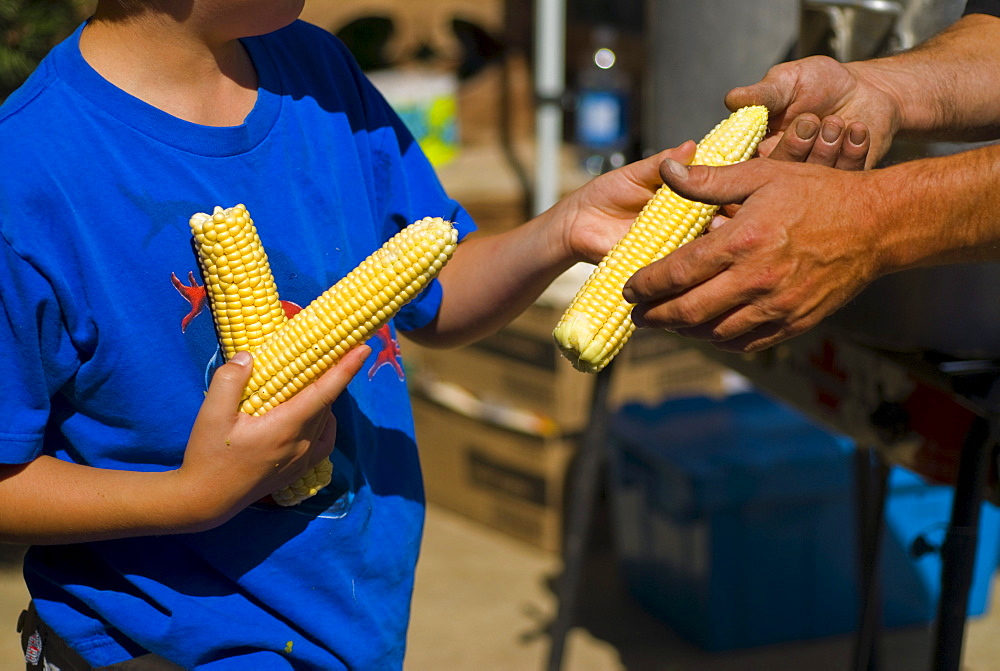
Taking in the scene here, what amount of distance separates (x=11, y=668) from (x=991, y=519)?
3.21m

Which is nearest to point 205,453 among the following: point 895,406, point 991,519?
point 895,406

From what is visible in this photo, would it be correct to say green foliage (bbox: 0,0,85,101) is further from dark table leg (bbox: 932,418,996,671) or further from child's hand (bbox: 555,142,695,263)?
dark table leg (bbox: 932,418,996,671)

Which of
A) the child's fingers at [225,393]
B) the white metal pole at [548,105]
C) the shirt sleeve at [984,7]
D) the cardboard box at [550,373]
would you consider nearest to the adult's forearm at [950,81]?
the shirt sleeve at [984,7]

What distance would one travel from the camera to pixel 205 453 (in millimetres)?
1123

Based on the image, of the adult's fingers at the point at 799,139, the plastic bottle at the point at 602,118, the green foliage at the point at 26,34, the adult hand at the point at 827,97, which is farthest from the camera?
the plastic bottle at the point at 602,118

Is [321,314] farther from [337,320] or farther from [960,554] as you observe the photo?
[960,554]

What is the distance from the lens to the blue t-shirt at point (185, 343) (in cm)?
109

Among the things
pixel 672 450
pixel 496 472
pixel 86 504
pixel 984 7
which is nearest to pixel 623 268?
pixel 86 504

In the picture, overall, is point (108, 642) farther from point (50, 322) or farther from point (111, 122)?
point (111, 122)

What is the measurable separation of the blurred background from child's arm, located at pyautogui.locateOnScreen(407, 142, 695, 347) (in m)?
0.60

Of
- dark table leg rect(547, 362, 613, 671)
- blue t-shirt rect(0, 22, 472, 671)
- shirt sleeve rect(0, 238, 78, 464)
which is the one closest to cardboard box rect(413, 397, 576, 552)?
dark table leg rect(547, 362, 613, 671)

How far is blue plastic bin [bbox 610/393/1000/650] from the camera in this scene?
3150 mm

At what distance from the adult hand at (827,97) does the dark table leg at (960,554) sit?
0.52m

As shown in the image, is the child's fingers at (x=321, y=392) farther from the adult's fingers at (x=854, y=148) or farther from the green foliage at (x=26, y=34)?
the green foliage at (x=26, y=34)
